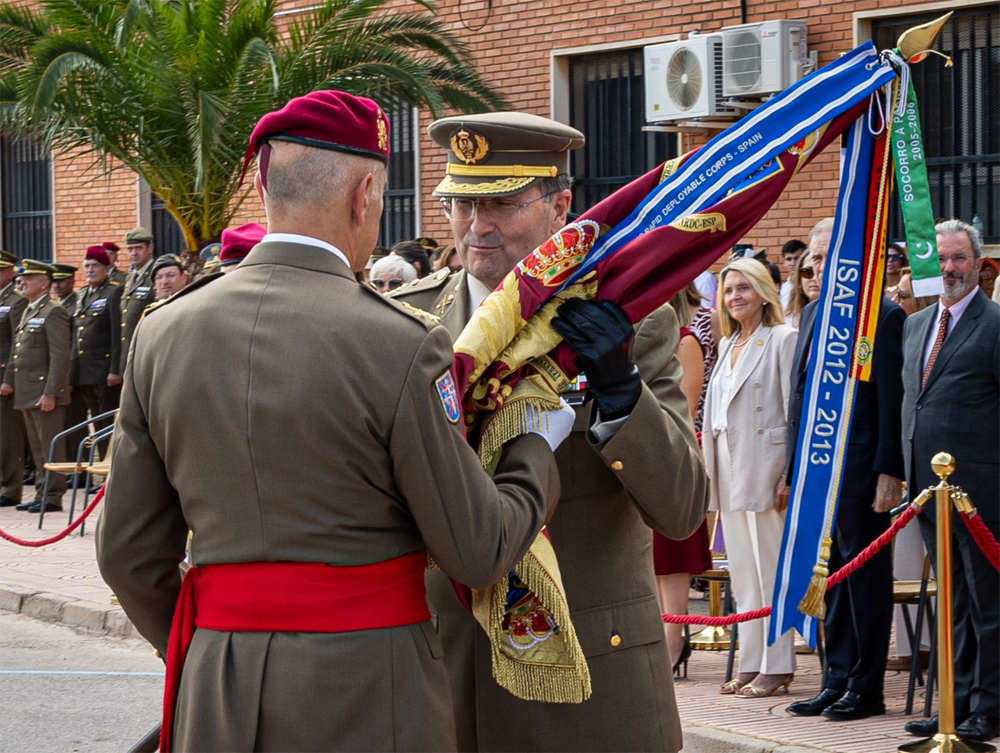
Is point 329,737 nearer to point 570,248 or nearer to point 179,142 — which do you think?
point 570,248

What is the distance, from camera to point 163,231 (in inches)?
692

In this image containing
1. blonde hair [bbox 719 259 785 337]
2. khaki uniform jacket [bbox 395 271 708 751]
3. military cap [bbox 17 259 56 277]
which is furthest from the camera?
military cap [bbox 17 259 56 277]

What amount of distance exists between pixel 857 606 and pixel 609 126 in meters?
8.10

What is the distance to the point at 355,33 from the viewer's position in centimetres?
1319

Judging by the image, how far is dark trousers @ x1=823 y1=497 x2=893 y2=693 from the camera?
6121 millimetres

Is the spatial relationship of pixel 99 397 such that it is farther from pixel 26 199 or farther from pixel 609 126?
pixel 26 199

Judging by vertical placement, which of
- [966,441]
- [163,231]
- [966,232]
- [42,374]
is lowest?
[966,441]

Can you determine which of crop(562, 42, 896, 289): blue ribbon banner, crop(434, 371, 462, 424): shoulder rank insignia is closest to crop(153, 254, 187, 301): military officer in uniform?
crop(562, 42, 896, 289): blue ribbon banner

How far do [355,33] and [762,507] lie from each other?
8164mm

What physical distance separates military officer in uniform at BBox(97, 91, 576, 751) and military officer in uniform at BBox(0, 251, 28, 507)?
37.5 feet

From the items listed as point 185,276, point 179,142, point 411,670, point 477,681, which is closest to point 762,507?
point 477,681

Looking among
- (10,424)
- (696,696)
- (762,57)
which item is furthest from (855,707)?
(10,424)

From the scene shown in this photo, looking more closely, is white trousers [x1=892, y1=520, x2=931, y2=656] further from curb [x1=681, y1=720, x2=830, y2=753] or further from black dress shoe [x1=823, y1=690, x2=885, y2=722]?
curb [x1=681, y1=720, x2=830, y2=753]

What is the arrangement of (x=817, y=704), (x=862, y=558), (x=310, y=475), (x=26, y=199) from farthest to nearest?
(x=26, y=199)
(x=817, y=704)
(x=862, y=558)
(x=310, y=475)
